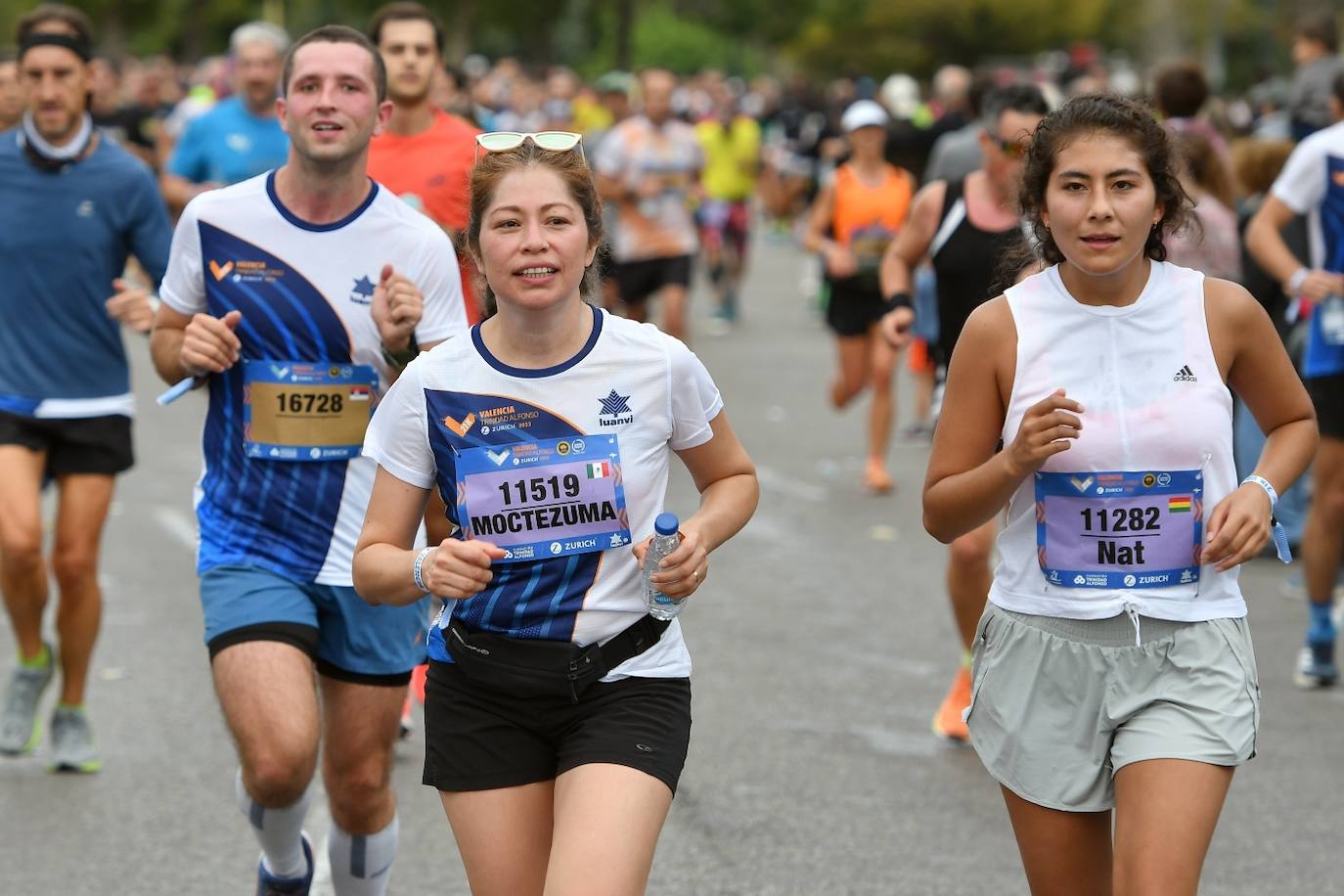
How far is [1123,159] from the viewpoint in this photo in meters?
4.05

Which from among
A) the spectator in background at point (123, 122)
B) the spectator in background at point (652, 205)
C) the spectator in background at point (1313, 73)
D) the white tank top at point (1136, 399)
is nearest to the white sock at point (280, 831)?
the white tank top at point (1136, 399)

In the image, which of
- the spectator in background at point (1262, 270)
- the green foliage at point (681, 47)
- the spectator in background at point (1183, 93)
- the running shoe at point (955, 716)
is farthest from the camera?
the green foliage at point (681, 47)

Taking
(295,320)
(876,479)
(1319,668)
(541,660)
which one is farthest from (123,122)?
(541,660)

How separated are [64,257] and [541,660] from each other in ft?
11.7

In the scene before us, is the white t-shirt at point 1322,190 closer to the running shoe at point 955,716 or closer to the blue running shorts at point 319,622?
the running shoe at point 955,716

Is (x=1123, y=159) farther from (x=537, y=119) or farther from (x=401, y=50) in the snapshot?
(x=537, y=119)

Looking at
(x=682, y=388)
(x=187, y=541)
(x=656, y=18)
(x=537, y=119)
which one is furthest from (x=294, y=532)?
(x=656, y=18)

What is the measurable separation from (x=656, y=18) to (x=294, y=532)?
67.8 metres

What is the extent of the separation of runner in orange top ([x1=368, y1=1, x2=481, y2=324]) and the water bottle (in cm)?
330

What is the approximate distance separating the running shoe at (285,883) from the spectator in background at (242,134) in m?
5.81

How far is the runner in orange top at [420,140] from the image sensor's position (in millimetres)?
7184

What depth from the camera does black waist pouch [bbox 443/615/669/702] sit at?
13.0ft

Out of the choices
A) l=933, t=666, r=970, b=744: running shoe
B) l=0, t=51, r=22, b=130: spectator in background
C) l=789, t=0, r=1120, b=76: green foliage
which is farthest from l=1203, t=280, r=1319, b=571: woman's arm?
l=789, t=0, r=1120, b=76: green foliage

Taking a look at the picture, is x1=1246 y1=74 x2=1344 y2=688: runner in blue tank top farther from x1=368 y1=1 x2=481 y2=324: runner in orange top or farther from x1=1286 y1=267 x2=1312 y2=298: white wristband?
x1=368 y1=1 x2=481 y2=324: runner in orange top
